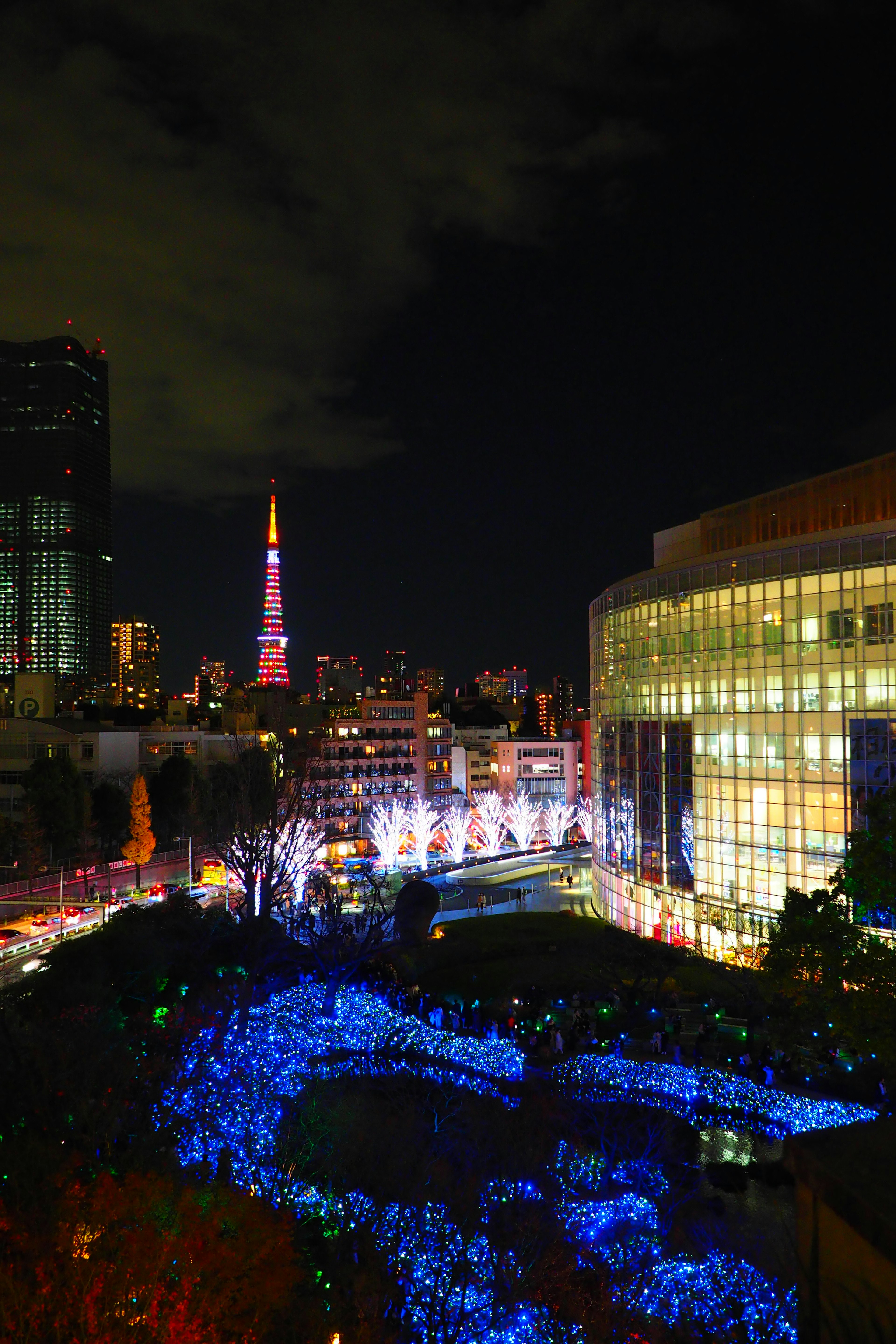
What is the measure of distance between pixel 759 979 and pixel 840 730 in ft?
42.4

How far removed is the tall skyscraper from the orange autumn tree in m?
149

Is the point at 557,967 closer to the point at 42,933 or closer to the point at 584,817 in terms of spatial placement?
the point at 42,933

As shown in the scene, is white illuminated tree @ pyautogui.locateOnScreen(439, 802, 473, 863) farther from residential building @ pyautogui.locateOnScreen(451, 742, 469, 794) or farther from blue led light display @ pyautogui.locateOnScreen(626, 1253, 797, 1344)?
blue led light display @ pyautogui.locateOnScreen(626, 1253, 797, 1344)

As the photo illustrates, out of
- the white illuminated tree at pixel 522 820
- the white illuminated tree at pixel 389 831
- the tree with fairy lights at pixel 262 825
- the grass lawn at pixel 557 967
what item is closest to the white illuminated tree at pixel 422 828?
the white illuminated tree at pixel 389 831

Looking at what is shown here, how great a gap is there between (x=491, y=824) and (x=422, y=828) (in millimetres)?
6999

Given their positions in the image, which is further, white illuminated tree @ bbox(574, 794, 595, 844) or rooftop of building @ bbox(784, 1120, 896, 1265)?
white illuminated tree @ bbox(574, 794, 595, 844)

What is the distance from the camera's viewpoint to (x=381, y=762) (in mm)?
64375

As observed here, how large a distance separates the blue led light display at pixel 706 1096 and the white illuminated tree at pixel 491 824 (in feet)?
138

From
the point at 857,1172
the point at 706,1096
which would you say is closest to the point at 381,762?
the point at 706,1096

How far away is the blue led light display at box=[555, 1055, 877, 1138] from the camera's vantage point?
16859 millimetres

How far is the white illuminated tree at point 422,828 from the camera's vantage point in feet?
188

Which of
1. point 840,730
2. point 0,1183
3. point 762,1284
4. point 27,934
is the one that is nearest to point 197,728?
point 27,934

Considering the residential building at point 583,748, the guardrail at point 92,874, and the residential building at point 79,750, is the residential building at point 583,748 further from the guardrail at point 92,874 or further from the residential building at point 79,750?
the guardrail at point 92,874

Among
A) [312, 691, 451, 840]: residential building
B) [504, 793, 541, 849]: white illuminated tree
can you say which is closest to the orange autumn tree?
[312, 691, 451, 840]: residential building
